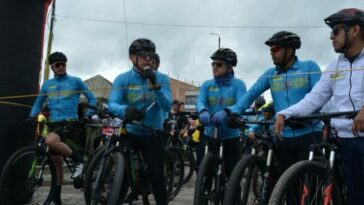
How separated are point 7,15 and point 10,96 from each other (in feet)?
3.41

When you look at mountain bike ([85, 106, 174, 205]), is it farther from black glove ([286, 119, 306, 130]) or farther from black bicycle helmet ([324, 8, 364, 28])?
black bicycle helmet ([324, 8, 364, 28])

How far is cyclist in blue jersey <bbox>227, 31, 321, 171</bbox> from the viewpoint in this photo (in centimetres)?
446

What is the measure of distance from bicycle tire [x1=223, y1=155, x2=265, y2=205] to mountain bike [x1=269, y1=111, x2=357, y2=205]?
49 centimetres

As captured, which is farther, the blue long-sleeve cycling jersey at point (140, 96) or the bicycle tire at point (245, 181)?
the blue long-sleeve cycling jersey at point (140, 96)

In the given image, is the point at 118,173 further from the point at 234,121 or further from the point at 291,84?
the point at 291,84

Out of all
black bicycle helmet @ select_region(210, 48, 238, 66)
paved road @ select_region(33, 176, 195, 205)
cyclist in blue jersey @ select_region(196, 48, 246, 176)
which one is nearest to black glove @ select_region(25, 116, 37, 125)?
paved road @ select_region(33, 176, 195, 205)

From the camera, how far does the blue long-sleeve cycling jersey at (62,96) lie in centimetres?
675

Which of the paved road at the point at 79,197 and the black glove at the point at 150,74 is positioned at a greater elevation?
the black glove at the point at 150,74

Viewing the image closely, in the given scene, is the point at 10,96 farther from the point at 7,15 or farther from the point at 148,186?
the point at 148,186

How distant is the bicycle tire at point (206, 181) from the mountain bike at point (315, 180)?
51.7 inches

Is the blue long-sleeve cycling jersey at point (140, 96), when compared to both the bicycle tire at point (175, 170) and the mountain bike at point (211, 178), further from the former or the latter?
the bicycle tire at point (175, 170)

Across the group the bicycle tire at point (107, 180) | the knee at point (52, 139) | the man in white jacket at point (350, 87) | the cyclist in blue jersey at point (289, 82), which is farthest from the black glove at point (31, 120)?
the man in white jacket at point (350, 87)

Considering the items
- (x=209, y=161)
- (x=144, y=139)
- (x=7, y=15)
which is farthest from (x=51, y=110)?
(x=209, y=161)

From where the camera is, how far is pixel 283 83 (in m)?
4.65
